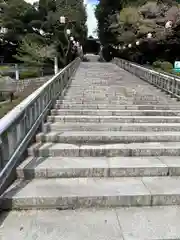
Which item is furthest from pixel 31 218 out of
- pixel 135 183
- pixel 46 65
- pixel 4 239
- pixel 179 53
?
pixel 46 65

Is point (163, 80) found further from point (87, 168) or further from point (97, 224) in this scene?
point (97, 224)

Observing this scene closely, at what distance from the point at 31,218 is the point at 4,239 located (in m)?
0.37

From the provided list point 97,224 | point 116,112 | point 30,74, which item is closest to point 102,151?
point 97,224

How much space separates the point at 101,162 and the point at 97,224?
1131 millimetres

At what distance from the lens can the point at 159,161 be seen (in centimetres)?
370

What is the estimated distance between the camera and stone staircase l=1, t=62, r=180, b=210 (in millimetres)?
2927

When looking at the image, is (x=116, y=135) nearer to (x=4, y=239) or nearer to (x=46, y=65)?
(x=4, y=239)

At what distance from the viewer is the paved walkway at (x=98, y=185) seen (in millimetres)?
2549

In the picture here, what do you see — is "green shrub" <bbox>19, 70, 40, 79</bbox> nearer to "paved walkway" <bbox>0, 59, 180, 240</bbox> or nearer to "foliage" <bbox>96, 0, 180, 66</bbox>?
"foliage" <bbox>96, 0, 180, 66</bbox>

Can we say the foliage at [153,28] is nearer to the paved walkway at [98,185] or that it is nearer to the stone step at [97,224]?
the paved walkway at [98,185]

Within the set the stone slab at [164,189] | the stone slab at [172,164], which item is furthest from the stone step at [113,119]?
the stone slab at [164,189]

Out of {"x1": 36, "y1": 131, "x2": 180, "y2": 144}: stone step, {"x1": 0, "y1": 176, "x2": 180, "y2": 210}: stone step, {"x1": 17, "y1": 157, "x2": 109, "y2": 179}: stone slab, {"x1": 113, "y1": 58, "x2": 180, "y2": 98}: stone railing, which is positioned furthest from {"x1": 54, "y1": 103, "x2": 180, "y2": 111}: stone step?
{"x1": 0, "y1": 176, "x2": 180, "y2": 210}: stone step

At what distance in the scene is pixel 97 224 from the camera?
260cm

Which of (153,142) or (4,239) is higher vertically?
(153,142)
